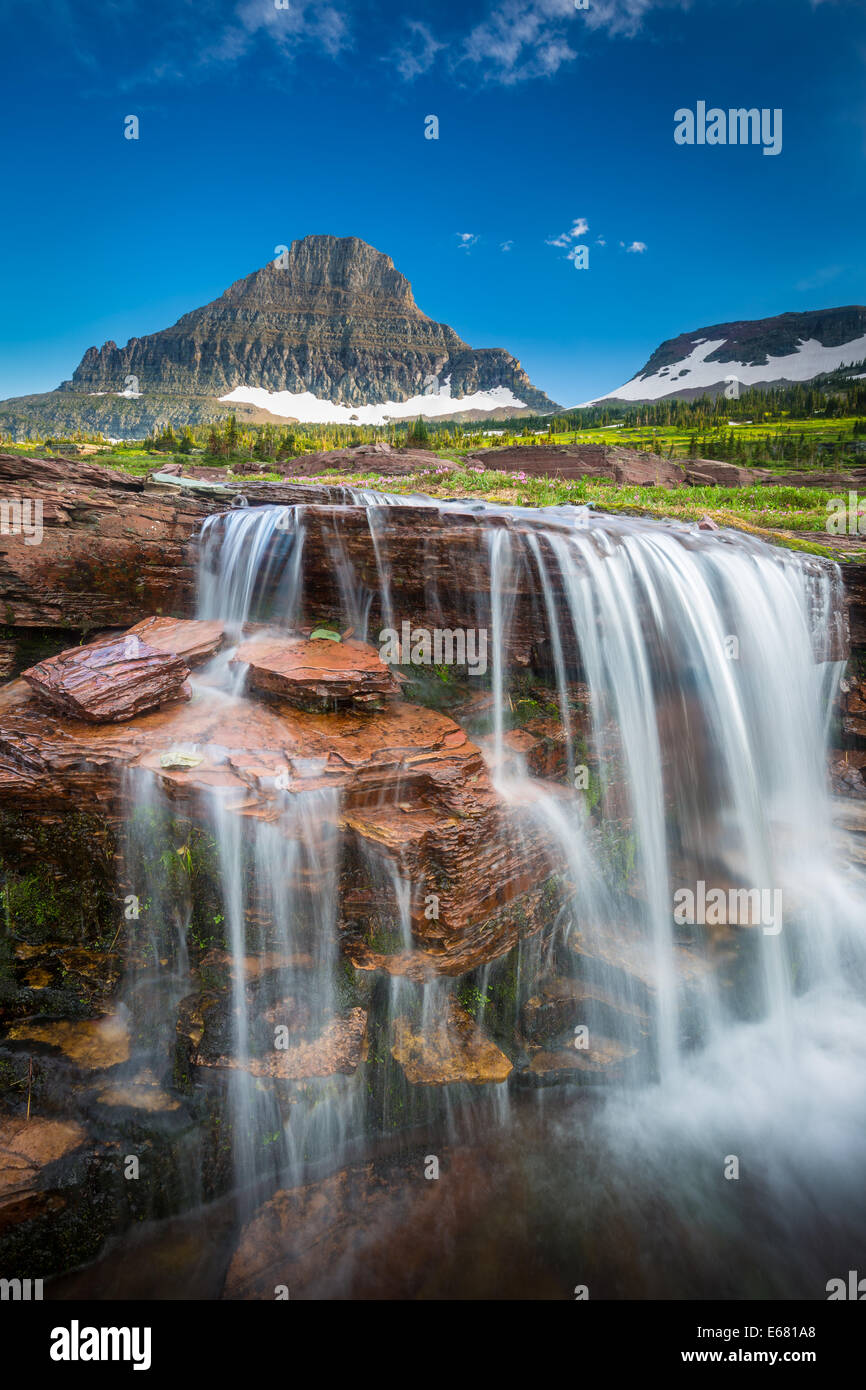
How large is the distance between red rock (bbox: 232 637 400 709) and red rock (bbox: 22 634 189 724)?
121 centimetres

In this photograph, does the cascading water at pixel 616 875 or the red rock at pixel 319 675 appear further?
the red rock at pixel 319 675

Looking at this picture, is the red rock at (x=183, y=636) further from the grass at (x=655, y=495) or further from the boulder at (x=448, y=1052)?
the grass at (x=655, y=495)

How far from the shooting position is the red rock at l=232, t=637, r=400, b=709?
8.83m

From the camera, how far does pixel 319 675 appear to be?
351 inches

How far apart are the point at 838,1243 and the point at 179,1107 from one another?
8160 millimetres

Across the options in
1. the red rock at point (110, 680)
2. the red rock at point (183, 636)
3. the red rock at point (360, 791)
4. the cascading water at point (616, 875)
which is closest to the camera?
the red rock at point (360, 791)

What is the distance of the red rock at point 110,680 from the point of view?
7.85m

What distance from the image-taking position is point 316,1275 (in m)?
5.95

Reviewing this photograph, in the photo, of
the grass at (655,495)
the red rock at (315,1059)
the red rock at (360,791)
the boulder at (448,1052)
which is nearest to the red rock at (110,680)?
the red rock at (360,791)

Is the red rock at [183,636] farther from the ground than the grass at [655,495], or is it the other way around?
the grass at [655,495]

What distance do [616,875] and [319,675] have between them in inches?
243

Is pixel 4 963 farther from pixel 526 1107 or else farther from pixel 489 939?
pixel 526 1107

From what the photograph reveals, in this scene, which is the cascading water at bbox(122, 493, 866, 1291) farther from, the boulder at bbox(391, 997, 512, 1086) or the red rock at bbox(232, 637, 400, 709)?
the red rock at bbox(232, 637, 400, 709)

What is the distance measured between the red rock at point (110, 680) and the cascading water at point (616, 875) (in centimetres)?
100
